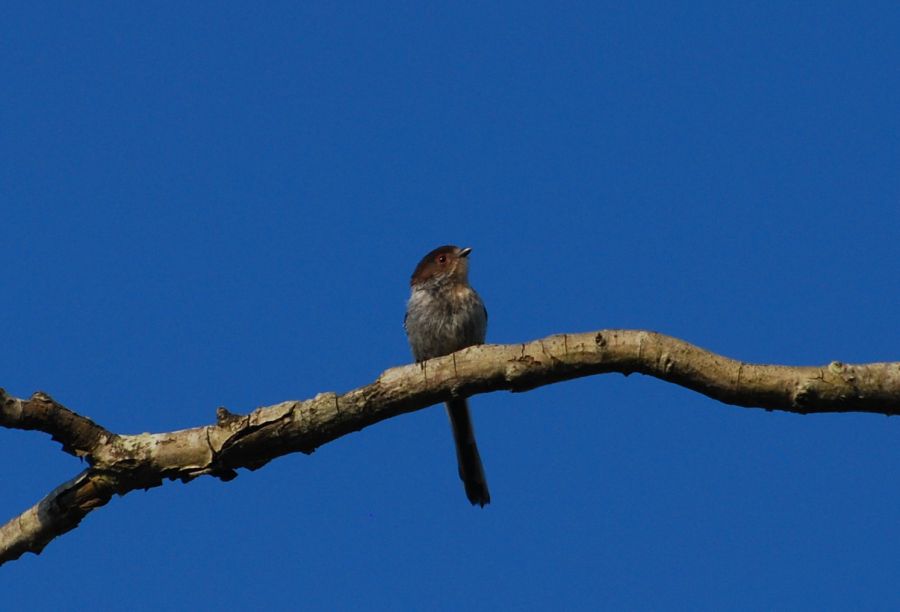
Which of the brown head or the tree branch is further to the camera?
the brown head

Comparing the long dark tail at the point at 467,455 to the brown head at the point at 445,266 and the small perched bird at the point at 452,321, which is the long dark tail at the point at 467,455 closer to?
the small perched bird at the point at 452,321

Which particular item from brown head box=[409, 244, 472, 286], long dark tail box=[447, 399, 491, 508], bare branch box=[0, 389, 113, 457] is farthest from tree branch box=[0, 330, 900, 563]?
brown head box=[409, 244, 472, 286]

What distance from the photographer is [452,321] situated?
9.27 metres

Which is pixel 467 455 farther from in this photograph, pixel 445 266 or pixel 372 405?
pixel 372 405

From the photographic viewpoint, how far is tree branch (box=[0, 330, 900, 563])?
5301 mm

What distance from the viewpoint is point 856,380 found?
16.9ft

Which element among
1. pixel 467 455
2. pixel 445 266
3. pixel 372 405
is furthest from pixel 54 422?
pixel 445 266

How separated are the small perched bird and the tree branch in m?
3.17

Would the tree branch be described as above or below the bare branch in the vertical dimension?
below

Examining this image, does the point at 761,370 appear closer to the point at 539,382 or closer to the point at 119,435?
the point at 539,382

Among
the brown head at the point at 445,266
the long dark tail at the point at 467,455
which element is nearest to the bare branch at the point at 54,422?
the long dark tail at the point at 467,455

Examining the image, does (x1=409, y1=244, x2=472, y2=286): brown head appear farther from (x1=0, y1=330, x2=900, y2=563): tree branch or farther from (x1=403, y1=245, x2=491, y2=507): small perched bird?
(x1=0, y1=330, x2=900, y2=563): tree branch

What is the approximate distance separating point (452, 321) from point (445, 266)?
2.53 feet

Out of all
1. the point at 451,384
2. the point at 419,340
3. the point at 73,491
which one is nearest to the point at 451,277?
the point at 419,340
